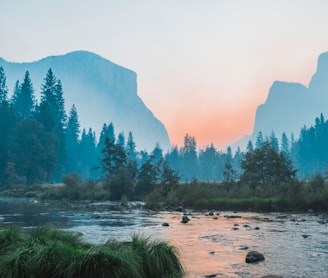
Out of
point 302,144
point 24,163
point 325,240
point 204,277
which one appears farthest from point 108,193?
point 302,144

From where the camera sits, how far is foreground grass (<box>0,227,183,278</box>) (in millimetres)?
6977

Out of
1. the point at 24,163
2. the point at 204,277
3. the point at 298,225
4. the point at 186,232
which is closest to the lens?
the point at 204,277

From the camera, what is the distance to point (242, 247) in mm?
13852

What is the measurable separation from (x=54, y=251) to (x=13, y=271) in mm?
916

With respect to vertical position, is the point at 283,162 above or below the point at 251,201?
above

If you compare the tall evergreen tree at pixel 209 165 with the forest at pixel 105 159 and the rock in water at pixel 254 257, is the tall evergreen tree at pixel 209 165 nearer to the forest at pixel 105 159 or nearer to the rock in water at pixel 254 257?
the forest at pixel 105 159

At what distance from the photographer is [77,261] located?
711cm

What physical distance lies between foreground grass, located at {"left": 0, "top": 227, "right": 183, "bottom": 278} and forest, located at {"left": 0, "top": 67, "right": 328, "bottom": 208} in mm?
27403

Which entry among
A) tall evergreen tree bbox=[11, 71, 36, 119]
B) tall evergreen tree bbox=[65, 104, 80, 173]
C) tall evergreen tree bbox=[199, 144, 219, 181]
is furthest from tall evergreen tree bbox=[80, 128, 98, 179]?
tall evergreen tree bbox=[199, 144, 219, 181]

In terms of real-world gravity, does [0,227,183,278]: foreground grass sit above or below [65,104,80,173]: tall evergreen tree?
below

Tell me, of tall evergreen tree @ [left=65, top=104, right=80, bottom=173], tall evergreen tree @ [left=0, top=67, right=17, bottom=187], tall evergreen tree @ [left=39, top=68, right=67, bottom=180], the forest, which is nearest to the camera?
the forest

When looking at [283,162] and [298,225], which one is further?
[283,162]

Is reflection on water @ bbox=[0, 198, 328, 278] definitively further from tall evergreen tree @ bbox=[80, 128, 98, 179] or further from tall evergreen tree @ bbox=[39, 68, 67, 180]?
tall evergreen tree @ bbox=[80, 128, 98, 179]

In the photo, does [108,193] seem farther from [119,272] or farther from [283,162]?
[119,272]
